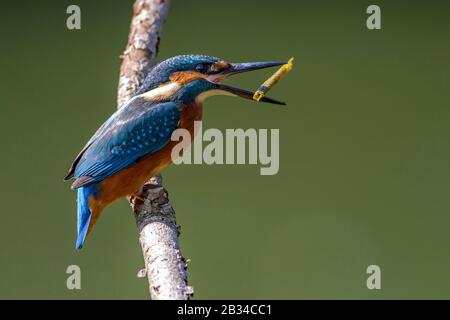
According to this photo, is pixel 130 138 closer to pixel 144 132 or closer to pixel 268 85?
pixel 144 132

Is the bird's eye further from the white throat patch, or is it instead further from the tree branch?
the tree branch

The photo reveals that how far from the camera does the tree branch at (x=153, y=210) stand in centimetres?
160

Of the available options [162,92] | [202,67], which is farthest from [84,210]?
[202,67]

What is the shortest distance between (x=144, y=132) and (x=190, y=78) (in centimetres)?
20

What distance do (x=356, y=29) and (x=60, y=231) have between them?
162 cm

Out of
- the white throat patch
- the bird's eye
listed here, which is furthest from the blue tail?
the bird's eye

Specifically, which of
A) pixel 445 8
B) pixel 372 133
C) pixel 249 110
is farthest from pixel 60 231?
pixel 445 8

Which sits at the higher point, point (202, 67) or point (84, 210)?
point (202, 67)

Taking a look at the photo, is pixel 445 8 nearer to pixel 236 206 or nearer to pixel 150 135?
pixel 236 206

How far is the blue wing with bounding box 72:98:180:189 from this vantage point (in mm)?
2064

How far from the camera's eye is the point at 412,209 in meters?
3.23

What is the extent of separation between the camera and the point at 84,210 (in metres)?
2.04

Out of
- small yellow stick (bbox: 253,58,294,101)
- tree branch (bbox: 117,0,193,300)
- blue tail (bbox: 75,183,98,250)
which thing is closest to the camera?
tree branch (bbox: 117,0,193,300)

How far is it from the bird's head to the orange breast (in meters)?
0.05
